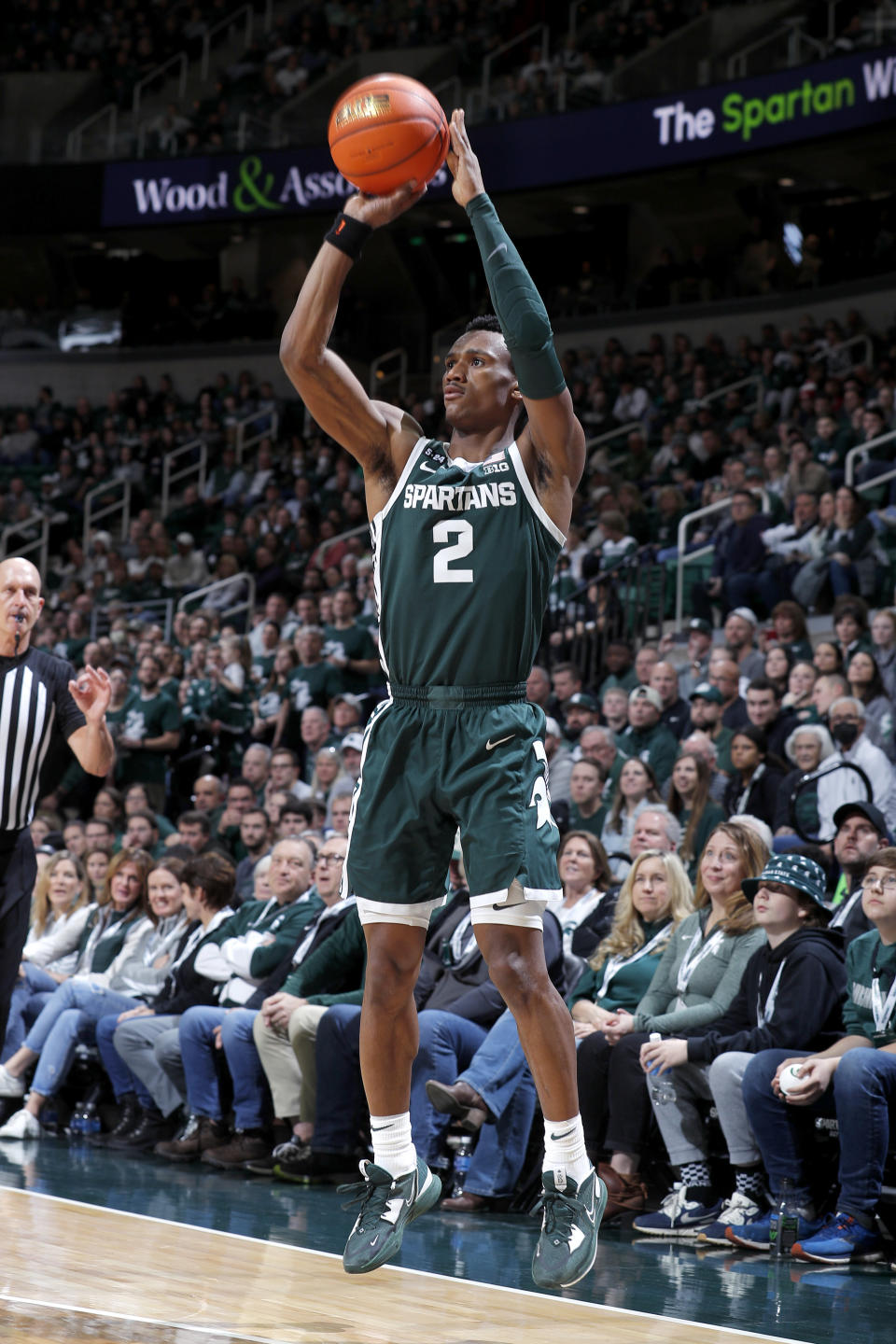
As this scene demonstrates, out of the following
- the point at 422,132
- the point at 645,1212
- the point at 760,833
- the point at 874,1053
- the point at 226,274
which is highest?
the point at 226,274

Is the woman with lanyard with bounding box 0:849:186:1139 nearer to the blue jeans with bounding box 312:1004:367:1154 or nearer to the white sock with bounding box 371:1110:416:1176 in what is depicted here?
the blue jeans with bounding box 312:1004:367:1154

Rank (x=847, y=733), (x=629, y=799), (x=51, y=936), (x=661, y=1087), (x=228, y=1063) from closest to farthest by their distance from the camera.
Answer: (x=661, y=1087) → (x=228, y=1063) → (x=847, y=733) → (x=629, y=799) → (x=51, y=936)

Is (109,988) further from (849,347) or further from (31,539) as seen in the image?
(31,539)

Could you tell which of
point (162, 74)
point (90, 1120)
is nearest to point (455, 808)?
point (90, 1120)

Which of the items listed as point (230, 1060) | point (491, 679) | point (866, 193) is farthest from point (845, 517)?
point (866, 193)

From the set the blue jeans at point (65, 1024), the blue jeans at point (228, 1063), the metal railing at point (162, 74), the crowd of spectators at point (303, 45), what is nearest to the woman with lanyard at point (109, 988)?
the blue jeans at point (65, 1024)

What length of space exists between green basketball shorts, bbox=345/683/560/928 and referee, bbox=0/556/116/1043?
1.43 m

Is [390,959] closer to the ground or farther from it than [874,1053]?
farther from it

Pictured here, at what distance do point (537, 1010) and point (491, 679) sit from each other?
0.79 m

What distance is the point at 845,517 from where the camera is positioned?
1090cm

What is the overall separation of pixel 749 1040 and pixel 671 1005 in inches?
24.8

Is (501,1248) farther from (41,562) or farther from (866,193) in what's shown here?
(866,193)

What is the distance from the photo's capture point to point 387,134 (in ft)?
12.4

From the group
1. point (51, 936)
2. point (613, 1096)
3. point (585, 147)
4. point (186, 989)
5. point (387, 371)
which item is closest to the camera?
point (613, 1096)
